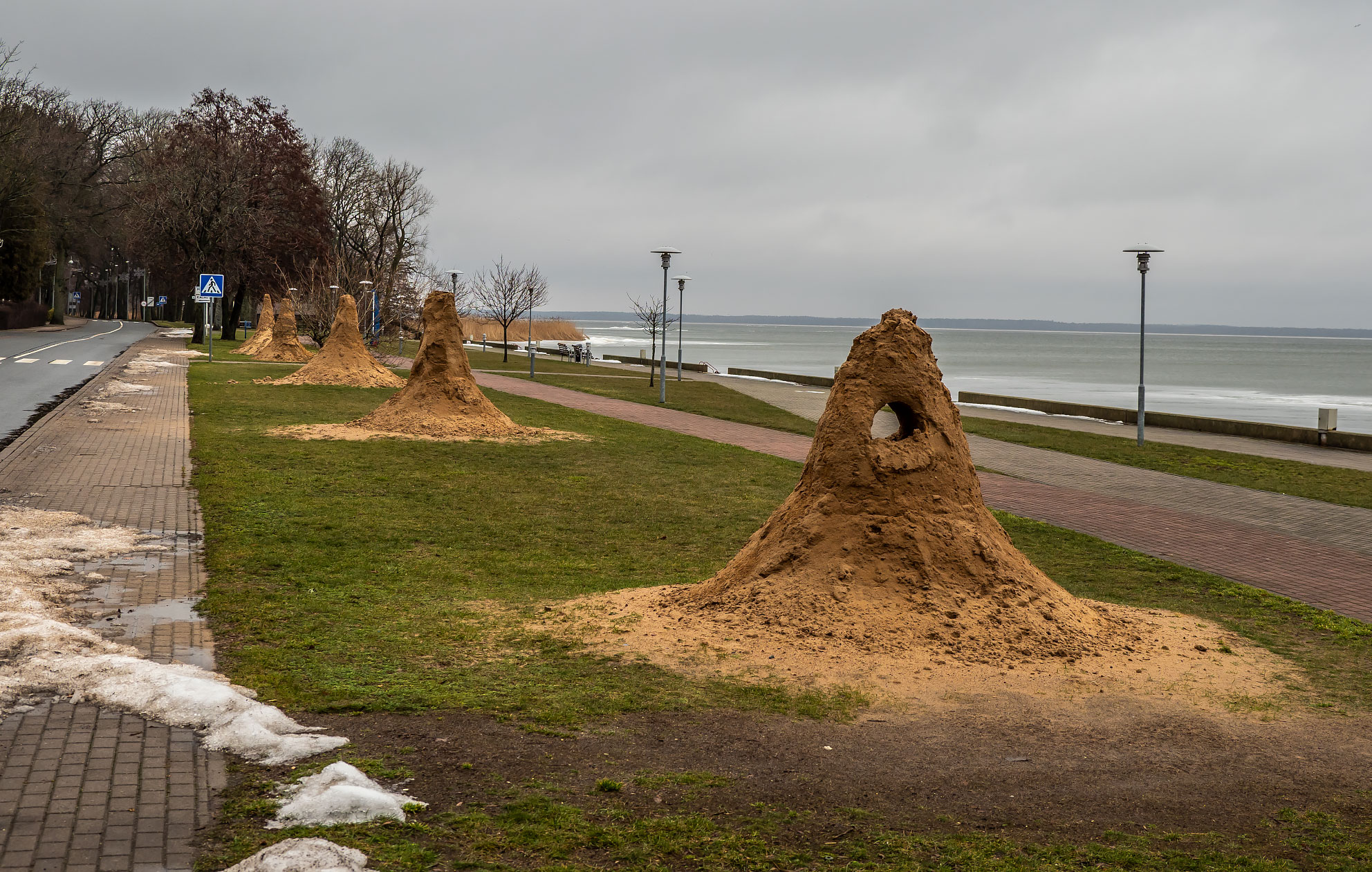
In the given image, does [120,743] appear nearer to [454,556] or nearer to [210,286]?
[454,556]

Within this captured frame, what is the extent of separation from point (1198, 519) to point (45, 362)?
36.3 metres

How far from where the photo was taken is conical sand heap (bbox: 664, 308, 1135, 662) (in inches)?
285

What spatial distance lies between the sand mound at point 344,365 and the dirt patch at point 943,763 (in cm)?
2679

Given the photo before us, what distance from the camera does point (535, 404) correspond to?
28688mm

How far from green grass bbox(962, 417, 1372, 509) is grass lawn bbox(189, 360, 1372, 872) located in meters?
7.07

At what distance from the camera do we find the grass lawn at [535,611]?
4430 millimetres

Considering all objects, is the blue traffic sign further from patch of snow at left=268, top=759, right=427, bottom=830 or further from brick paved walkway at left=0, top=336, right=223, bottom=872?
patch of snow at left=268, top=759, right=427, bottom=830

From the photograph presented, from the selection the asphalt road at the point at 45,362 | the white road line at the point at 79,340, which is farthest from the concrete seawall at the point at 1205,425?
the white road line at the point at 79,340

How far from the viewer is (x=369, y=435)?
63.8 ft

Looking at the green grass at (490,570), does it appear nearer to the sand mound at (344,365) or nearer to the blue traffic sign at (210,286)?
the sand mound at (344,365)

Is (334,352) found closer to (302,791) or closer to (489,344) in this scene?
(302,791)

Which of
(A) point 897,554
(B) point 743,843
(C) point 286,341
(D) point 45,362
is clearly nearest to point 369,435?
(A) point 897,554

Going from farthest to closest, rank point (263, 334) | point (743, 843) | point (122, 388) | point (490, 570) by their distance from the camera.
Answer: point (263, 334) → point (122, 388) → point (490, 570) → point (743, 843)

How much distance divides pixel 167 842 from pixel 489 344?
82.3 metres
